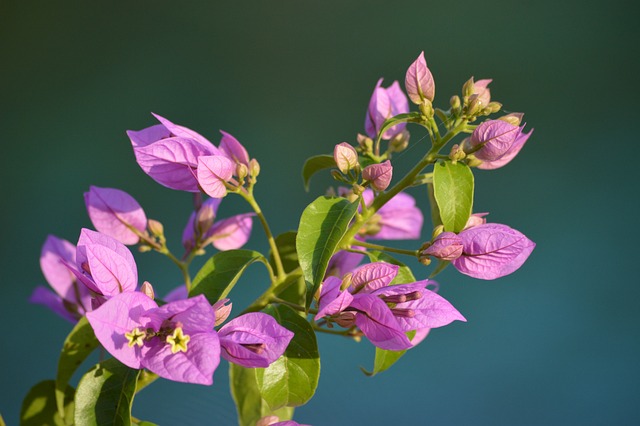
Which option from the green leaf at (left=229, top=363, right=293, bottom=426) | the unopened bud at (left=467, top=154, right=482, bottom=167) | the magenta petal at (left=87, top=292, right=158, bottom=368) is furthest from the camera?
the green leaf at (left=229, top=363, right=293, bottom=426)

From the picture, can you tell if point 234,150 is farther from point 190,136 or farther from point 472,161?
point 472,161

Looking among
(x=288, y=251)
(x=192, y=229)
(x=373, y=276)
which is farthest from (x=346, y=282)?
(x=192, y=229)

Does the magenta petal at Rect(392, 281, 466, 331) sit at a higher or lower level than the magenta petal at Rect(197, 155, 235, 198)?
lower

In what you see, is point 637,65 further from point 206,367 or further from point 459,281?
point 206,367

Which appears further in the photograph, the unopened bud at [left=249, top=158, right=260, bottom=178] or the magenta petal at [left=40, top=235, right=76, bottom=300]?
the magenta petal at [left=40, top=235, right=76, bottom=300]

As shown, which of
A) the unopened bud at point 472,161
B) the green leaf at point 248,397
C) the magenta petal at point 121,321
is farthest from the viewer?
the green leaf at point 248,397

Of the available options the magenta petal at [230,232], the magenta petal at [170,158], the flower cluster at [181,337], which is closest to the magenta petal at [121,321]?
the flower cluster at [181,337]

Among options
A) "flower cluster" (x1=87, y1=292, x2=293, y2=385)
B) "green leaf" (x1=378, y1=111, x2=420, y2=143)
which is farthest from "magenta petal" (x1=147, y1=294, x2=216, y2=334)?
"green leaf" (x1=378, y1=111, x2=420, y2=143)

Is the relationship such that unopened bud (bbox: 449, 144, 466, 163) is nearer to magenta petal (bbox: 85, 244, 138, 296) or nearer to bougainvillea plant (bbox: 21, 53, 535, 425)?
bougainvillea plant (bbox: 21, 53, 535, 425)

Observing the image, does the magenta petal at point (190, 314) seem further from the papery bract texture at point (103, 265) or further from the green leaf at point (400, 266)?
the green leaf at point (400, 266)

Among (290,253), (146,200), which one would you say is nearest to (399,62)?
(146,200)
